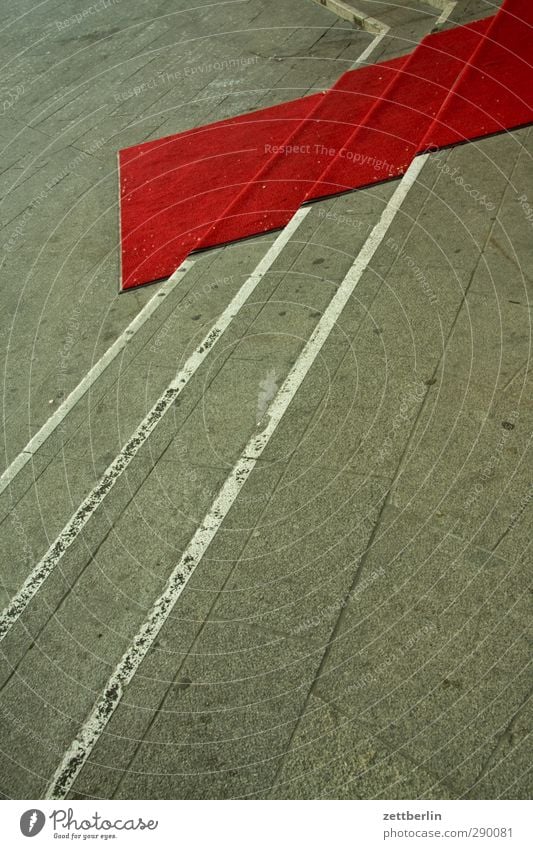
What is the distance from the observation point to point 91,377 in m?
6.00

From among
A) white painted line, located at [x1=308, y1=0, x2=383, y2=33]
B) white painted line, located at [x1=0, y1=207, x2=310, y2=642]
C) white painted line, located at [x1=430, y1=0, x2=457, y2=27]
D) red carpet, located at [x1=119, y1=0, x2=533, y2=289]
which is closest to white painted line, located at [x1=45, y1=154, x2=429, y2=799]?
white painted line, located at [x1=0, y1=207, x2=310, y2=642]

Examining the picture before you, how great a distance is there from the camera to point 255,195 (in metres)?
7.49

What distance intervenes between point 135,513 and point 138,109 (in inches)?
270

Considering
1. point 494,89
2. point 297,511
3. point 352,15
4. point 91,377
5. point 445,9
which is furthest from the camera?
point 352,15

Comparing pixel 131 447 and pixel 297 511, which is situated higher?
pixel 131 447

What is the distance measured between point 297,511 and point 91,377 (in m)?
2.32

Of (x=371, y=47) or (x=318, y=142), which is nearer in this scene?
(x=318, y=142)

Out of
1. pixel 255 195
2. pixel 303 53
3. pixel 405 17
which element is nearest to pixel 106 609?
pixel 255 195

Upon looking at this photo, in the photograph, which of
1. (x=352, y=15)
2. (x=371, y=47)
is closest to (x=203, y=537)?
(x=371, y=47)

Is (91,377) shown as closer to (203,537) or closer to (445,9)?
(203,537)

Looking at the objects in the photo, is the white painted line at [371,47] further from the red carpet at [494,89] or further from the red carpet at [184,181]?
the red carpet at [494,89]

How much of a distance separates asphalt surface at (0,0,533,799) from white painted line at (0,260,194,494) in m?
0.07
